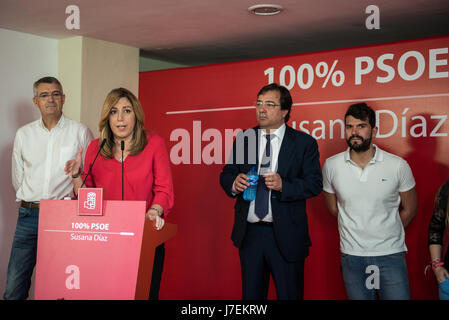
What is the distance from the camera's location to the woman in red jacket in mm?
2793

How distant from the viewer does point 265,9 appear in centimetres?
423

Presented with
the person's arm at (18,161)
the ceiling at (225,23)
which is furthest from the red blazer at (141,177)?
the ceiling at (225,23)

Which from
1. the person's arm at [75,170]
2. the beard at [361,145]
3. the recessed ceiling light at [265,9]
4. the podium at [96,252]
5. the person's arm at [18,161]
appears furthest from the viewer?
Result: the recessed ceiling light at [265,9]

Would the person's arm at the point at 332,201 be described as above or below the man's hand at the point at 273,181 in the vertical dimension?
below

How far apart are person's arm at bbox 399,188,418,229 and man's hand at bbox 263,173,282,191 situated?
91 cm

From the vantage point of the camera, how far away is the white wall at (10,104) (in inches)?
198

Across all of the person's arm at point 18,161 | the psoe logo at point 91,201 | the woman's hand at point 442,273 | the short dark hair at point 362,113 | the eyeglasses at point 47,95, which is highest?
the eyeglasses at point 47,95

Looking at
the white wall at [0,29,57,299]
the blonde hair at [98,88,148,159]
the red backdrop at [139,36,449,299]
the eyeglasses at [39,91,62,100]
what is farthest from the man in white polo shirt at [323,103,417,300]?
the white wall at [0,29,57,299]

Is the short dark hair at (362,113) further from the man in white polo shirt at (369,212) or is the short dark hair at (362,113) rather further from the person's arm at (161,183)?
the person's arm at (161,183)

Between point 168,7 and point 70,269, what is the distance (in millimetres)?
2493

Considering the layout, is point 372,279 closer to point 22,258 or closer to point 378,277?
point 378,277

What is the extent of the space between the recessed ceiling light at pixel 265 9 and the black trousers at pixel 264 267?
1.84 meters

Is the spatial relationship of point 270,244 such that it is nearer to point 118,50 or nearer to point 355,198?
point 355,198
